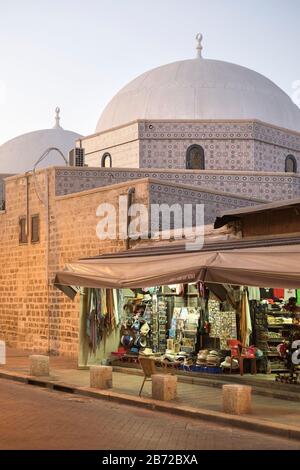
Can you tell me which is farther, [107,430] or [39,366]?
[39,366]

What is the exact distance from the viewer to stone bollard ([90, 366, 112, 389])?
43.0 ft

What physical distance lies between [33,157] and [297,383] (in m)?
28.8

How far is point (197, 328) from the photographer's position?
14.9 metres

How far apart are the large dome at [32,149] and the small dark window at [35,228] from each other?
15.5 m

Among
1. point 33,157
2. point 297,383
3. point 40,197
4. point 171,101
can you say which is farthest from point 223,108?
point 297,383

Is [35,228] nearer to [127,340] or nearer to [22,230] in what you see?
[22,230]

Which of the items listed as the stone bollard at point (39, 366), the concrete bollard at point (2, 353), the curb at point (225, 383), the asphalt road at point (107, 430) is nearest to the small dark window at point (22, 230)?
the concrete bollard at point (2, 353)

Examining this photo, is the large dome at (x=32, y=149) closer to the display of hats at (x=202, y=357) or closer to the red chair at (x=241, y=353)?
the display of hats at (x=202, y=357)

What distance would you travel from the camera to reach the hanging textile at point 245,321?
13664 millimetres

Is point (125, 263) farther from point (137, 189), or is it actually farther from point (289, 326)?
point (137, 189)

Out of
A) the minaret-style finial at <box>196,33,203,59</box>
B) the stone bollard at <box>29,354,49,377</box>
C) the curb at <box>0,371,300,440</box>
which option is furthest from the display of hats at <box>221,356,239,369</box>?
the minaret-style finial at <box>196,33,203,59</box>

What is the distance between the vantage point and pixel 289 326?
527 inches

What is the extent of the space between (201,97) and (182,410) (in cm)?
1882

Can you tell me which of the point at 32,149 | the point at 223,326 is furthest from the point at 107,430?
the point at 32,149
